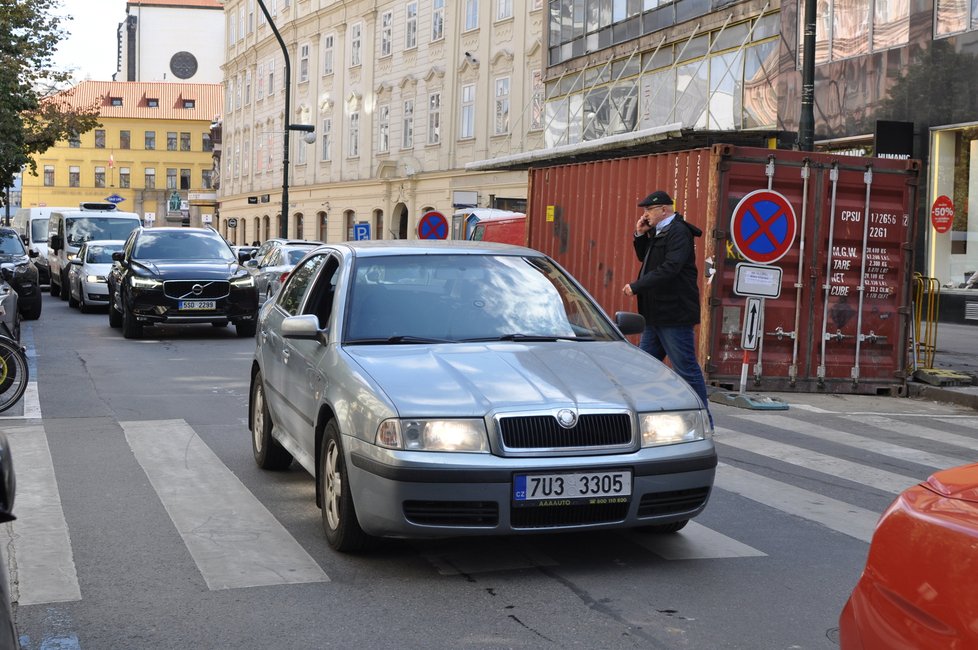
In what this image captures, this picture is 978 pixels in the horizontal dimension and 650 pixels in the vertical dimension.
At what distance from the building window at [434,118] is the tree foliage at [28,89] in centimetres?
1128

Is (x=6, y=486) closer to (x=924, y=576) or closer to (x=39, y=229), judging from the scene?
(x=924, y=576)

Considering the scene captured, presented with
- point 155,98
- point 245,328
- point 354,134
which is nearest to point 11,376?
point 245,328

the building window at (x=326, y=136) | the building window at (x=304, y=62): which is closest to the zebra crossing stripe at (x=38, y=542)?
the building window at (x=326, y=136)

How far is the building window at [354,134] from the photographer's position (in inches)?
2076

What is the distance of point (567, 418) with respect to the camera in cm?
557

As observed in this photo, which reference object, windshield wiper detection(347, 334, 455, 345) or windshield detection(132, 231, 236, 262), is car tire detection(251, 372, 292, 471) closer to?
windshield wiper detection(347, 334, 455, 345)

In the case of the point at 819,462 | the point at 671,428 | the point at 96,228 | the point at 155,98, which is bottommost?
the point at 819,462

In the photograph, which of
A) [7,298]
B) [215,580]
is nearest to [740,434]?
[215,580]

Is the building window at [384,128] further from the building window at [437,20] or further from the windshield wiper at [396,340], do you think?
the windshield wiper at [396,340]

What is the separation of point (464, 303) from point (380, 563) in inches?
60.1

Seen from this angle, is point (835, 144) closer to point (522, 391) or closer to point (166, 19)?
point (522, 391)

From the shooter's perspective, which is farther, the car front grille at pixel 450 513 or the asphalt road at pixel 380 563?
the car front grille at pixel 450 513

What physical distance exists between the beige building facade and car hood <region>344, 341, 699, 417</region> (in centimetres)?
1960

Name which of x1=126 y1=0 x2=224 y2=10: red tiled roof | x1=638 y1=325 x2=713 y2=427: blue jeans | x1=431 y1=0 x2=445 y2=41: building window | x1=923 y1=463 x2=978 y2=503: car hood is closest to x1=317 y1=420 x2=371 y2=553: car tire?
x1=923 y1=463 x2=978 y2=503: car hood
